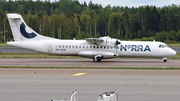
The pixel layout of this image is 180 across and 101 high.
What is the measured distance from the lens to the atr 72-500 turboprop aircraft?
3169 cm

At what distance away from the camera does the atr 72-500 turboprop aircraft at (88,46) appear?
31.7 metres

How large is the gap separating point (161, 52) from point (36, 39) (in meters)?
15.8

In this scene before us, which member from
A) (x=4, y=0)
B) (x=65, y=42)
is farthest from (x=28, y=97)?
(x=4, y=0)

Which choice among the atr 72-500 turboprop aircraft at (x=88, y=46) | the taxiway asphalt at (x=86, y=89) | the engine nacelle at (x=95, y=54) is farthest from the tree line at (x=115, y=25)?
the taxiway asphalt at (x=86, y=89)

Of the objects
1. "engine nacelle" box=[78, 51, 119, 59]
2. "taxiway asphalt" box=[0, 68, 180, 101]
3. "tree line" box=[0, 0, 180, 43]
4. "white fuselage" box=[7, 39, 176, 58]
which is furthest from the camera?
"tree line" box=[0, 0, 180, 43]

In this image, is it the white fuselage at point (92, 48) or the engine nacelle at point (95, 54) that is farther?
the engine nacelle at point (95, 54)

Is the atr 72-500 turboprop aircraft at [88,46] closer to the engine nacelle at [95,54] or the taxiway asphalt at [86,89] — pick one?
the engine nacelle at [95,54]

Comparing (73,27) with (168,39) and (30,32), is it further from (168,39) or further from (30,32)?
(30,32)

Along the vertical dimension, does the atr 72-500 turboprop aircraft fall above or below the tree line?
below

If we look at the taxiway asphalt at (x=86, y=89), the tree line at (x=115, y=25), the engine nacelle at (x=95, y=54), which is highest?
the tree line at (x=115, y=25)

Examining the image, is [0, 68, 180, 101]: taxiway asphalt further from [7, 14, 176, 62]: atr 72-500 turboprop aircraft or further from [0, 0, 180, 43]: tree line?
[0, 0, 180, 43]: tree line

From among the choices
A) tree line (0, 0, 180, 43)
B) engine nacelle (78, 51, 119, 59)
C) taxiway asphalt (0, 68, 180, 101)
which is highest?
tree line (0, 0, 180, 43)

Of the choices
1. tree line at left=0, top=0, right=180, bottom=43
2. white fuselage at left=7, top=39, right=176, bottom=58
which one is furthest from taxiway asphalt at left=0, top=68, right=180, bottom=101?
tree line at left=0, top=0, right=180, bottom=43

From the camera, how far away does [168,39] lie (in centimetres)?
7844
